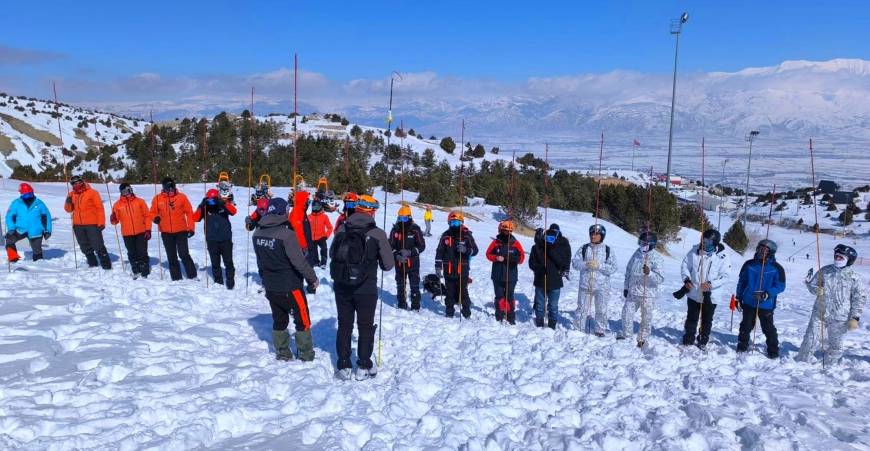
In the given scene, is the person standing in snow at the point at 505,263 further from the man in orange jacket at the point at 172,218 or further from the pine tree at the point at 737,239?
the pine tree at the point at 737,239

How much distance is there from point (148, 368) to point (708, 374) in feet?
21.6

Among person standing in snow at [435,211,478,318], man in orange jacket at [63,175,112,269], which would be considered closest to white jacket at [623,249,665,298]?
person standing in snow at [435,211,478,318]

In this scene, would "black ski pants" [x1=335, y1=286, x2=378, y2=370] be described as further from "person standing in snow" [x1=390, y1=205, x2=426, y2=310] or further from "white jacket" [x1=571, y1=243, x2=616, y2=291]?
"white jacket" [x1=571, y1=243, x2=616, y2=291]

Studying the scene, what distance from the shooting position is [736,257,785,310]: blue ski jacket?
7.55m

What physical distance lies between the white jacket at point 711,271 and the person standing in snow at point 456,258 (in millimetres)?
3396

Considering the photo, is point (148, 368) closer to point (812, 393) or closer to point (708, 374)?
point (708, 374)

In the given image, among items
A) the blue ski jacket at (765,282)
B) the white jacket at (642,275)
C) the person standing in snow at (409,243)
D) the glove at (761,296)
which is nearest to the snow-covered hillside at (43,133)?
the person standing in snow at (409,243)

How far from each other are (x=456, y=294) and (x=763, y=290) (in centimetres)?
487

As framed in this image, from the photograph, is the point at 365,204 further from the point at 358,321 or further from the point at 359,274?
the point at 358,321

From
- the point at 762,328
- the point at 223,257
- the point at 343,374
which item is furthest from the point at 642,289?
the point at 223,257

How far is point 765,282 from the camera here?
24.9ft

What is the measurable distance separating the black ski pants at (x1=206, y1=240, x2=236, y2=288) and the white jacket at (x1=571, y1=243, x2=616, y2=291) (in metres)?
6.18

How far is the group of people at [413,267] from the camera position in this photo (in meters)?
5.98


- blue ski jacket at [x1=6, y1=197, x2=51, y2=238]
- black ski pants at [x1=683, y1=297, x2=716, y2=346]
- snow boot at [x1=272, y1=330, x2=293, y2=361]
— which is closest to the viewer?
snow boot at [x1=272, y1=330, x2=293, y2=361]
